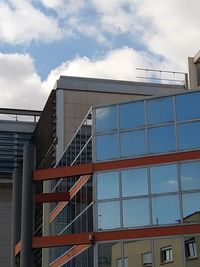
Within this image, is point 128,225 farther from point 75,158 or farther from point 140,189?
point 75,158

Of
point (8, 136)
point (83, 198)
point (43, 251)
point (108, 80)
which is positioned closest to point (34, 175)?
point (83, 198)

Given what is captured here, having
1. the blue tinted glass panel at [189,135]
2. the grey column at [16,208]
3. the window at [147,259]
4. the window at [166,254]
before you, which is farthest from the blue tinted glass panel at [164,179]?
the grey column at [16,208]

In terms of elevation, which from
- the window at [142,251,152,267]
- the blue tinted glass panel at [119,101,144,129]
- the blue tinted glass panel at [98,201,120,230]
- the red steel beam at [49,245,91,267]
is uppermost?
the blue tinted glass panel at [119,101,144,129]

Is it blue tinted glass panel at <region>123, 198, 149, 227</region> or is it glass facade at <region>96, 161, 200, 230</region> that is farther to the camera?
blue tinted glass panel at <region>123, 198, 149, 227</region>

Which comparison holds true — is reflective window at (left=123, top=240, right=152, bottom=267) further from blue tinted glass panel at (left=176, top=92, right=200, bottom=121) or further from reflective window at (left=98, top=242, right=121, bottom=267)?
blue tinted glass panel at (left=176, top=92, right=200, bottom=121)

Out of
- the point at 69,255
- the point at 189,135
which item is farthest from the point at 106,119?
the point at 69,255

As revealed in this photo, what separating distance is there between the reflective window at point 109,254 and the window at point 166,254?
193cm

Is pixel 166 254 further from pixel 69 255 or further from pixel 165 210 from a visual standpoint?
pixel 69 255

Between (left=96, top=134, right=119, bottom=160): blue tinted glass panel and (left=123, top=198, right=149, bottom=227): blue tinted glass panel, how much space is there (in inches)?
93.0

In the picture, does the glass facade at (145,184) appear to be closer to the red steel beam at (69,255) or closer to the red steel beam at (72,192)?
the red steel beam at (69,255)

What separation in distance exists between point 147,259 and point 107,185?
3896 millimetres

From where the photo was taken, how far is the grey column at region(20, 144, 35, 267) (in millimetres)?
30422

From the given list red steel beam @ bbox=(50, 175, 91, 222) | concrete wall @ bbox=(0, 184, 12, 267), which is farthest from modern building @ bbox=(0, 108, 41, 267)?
red steel beam @ bbox=(50, 175, 91, 222)

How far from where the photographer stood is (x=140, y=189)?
92.9ft
